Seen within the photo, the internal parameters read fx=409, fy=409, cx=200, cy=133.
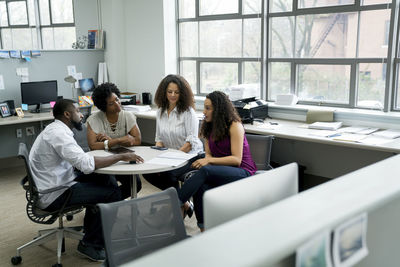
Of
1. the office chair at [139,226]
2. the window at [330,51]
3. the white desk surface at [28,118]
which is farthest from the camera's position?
the white desk surface at [28,118]

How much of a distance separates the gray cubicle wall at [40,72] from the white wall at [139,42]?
1.05ft

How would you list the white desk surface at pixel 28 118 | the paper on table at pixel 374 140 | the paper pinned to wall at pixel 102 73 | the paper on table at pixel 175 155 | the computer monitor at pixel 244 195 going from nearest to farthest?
the computer monitor at pixel 244 195
the paper on table at pixel 175 155
the paper on table at pixel 374 140
the white desk surface at pixel 28 118
the paper pinned to wall at pixel 102 73

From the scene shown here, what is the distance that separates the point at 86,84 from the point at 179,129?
2.86 m

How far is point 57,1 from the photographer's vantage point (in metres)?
6.87

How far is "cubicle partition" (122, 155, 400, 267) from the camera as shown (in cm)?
72

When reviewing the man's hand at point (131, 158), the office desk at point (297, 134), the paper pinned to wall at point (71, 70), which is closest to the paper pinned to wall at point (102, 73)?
the paper pinned to wall at point (71, 70)

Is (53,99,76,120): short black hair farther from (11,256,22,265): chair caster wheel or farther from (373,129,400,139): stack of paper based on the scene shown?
(373,129,400,139): stack of paper

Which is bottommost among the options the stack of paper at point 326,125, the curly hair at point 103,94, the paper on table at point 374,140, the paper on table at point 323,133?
the paper on table at point 374,140

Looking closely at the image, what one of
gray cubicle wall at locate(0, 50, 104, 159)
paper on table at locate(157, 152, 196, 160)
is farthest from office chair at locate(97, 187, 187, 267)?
gray cubicle wall at locate(0, 50, 104, 159)

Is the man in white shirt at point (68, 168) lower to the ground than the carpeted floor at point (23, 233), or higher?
higher

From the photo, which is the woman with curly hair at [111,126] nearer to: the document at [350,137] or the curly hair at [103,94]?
the curly hair at [103,94]

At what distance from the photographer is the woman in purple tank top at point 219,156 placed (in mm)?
2869

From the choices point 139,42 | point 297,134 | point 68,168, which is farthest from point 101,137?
point 139,42

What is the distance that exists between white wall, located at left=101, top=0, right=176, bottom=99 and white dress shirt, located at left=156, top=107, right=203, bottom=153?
221 cm
